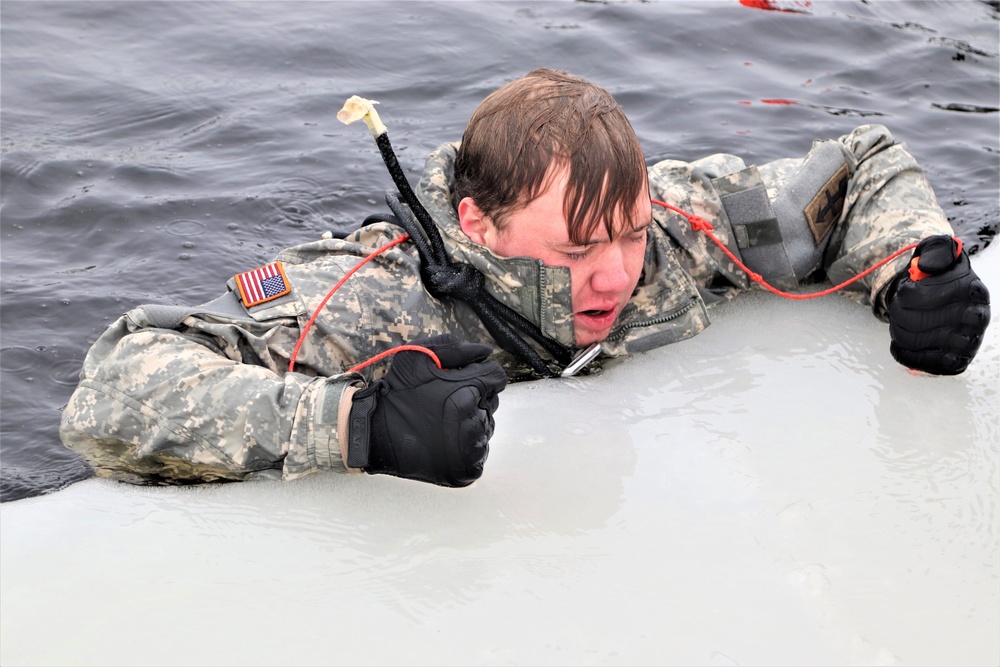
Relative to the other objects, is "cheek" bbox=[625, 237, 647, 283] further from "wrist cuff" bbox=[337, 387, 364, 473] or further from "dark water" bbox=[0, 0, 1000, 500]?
"dark water" bbox=[0, 0, 1000, 500]

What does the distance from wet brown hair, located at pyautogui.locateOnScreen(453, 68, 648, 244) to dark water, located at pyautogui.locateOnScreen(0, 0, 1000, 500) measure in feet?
4.63

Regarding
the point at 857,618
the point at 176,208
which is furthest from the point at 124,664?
the point at 176,208

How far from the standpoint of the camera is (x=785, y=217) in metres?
2.62

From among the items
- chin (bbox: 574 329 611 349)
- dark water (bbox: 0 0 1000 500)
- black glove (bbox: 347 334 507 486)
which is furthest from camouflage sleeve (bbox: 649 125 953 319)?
dark water (bbox: 0 0 1000 500)

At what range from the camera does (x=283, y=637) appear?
1604 millimetres

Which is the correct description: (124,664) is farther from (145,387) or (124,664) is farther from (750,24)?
(750,24)

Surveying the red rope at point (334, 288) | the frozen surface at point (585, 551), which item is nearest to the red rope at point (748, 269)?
the frozen surface at point (585, 551)

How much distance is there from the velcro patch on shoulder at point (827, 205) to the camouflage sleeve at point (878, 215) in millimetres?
21

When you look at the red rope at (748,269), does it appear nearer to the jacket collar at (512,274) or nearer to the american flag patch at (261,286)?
the jacket collar at (512,274)

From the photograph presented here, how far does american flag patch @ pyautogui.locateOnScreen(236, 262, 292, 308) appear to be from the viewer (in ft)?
6.89

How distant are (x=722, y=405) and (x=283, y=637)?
1063mm

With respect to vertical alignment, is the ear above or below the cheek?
above

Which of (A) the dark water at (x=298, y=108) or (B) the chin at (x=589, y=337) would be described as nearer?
(B) the chin at (x=589, y=337)

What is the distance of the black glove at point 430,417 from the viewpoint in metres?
1.76
